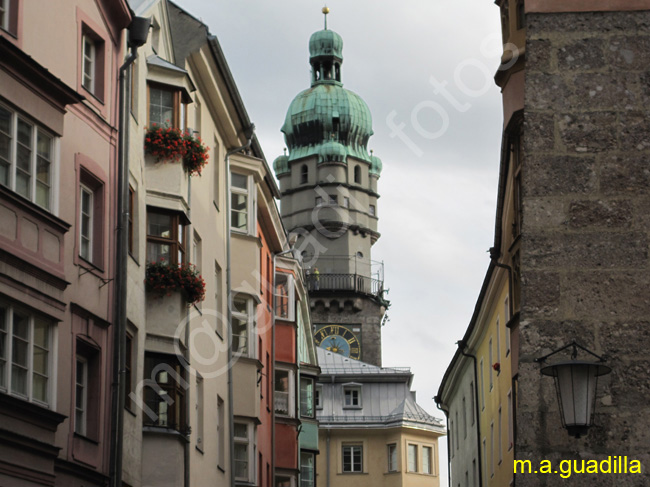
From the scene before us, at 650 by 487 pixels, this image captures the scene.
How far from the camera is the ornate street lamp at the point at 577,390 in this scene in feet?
26.3

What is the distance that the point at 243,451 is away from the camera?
32625mm

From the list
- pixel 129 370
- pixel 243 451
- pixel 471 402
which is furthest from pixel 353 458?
pixel 129 370

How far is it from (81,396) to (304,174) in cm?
9126

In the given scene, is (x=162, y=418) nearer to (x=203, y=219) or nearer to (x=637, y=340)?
(x=203, y=219)

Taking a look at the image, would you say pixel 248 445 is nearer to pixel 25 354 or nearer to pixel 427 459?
pixel 25 354

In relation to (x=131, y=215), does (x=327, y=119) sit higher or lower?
higher

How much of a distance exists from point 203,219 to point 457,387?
32310 millimetres

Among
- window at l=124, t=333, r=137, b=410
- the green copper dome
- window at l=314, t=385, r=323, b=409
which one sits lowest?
window at l=124, t=333, r=137, b=410

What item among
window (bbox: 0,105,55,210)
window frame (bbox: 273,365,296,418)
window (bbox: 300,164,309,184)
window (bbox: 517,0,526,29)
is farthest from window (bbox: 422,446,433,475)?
window (bbox: 517,0,526,29)

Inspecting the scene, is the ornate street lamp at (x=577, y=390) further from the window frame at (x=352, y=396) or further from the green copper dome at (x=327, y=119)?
the green copper dome at (x=327, y=119)

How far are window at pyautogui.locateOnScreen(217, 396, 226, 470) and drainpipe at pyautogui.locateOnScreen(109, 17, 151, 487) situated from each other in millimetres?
9385

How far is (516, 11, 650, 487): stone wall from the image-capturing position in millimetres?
8266

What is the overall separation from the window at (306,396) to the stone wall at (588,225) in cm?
3934

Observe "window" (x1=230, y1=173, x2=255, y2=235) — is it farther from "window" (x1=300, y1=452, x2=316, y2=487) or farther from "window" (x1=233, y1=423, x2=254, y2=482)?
"window" (x1=300, y1=452, x2=316, y2=487)
